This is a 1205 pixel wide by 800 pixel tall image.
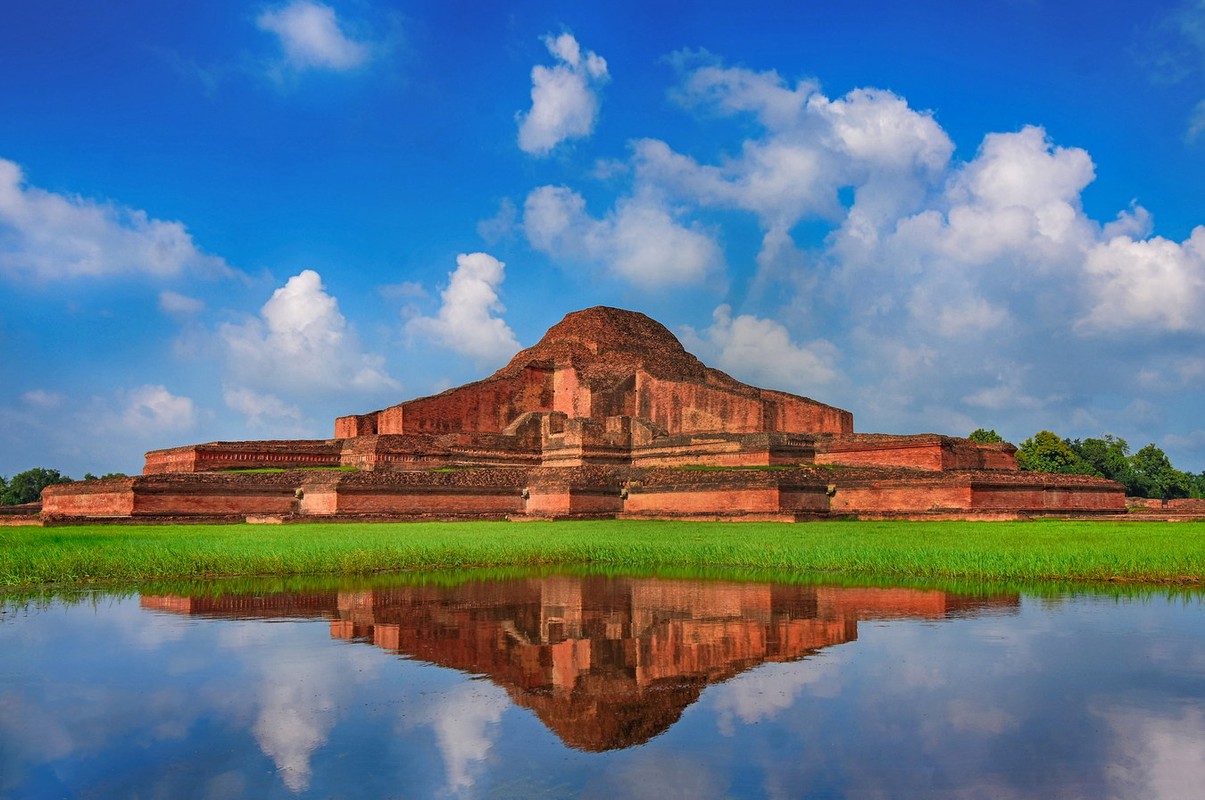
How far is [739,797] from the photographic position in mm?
3564

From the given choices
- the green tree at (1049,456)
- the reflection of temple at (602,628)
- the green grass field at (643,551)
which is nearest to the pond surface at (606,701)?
the reflection of temple at (602,628)

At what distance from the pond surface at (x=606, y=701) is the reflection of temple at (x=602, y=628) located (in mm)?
31

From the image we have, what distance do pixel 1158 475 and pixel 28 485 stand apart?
53.8m

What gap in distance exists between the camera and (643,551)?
1288cm

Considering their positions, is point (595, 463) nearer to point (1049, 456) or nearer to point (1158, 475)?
point (1049, 456)

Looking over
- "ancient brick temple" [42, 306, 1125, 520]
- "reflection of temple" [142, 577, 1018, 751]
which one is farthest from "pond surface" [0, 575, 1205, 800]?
"ancient brick temple" [42, 306, 1125, 520]

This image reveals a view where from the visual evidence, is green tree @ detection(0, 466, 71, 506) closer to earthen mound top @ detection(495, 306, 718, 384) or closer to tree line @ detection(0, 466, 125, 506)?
tree line @ detection(0, 466, 125, 506)

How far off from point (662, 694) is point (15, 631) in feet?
16.4

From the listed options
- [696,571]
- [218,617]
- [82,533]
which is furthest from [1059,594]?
[82,533]

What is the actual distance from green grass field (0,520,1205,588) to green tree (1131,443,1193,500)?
34.9 meters

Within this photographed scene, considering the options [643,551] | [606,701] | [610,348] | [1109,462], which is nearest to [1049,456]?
[1109,462]

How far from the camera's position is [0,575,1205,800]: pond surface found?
3.79 meters

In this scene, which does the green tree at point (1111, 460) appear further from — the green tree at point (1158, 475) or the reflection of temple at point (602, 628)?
the reflection of temple at point (602, 628)

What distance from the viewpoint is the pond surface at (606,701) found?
3.79 meters
